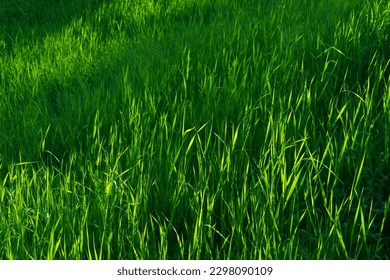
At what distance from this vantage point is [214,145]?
6.05 feet

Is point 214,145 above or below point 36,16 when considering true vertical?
above

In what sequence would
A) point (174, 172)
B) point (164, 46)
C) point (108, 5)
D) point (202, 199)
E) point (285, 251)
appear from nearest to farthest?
point (285, 251), point (202, 199), point (174, 172), point (164, 46), point (108, 5)

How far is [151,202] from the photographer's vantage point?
5.66 feet

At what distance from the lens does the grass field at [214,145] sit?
5.10 feet

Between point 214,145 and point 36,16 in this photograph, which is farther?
point 36,16

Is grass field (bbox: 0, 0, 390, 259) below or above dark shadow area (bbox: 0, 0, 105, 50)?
above

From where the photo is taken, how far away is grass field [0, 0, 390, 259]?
1556 mm

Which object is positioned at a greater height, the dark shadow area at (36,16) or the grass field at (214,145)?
the grass field at (214,145)

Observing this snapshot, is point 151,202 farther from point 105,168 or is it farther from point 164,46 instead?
point 164,46

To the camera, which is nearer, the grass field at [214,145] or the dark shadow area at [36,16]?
the grass field at [214,145]

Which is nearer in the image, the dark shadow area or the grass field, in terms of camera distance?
the grass field

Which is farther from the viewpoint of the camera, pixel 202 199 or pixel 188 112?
pixel 188 112
